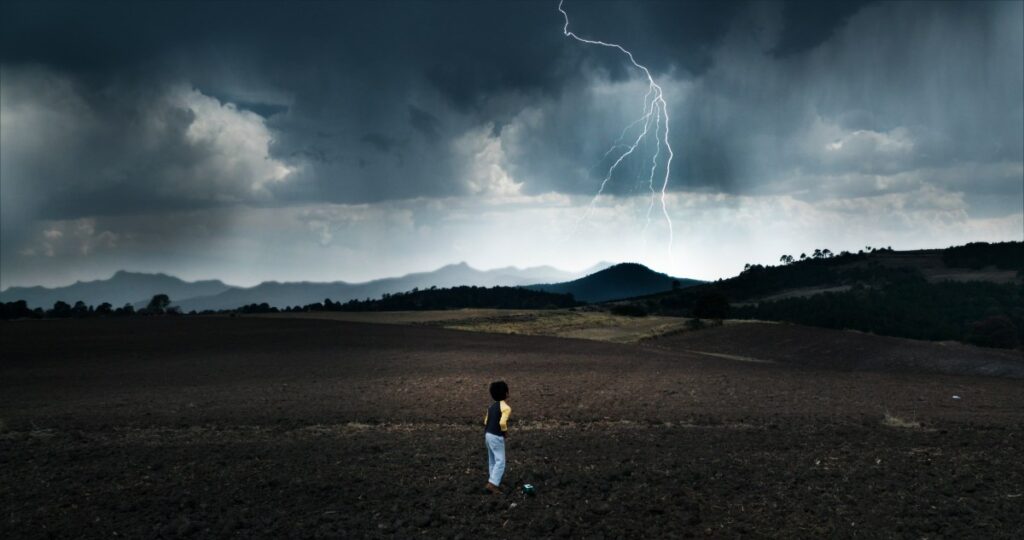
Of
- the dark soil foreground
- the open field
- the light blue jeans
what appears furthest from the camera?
the open field

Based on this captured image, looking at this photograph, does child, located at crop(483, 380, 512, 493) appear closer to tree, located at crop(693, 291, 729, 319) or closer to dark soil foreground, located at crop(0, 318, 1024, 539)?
dark soil foreground, located at crop(0, 318, 1024, 539)

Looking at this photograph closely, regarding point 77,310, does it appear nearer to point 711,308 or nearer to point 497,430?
point 711,308

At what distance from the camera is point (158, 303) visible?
104875 mm

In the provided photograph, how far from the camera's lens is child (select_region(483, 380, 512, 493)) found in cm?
1337

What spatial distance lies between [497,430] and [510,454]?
485 centimetres

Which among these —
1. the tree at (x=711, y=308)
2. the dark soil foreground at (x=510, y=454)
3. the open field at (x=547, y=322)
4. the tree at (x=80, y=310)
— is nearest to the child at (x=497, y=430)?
the dark soil foreground at (x=510, y=454)

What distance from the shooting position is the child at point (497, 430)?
526 inches

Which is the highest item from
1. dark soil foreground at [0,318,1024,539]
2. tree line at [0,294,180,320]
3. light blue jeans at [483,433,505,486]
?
tree line at [0,294,180,320]

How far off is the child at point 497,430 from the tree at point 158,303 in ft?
315

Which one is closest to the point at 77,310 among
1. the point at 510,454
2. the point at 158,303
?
the point at 158,303

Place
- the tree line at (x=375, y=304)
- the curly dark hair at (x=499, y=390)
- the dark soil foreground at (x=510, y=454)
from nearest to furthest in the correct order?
the dark soil foreground at (x=510, y=454) < the curly dark hair at (x=499, y=390) < the tree line at (x=375, y=304)

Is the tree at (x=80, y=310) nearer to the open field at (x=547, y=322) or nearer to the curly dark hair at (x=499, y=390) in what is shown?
the open field at (x=547, y=322)

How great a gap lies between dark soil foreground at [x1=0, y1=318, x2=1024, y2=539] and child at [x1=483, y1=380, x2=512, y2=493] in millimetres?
563

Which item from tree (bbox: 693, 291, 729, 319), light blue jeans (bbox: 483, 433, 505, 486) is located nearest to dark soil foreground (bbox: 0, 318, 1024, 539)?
light blue jeans (bbox: 483, 433, 505, 486)
